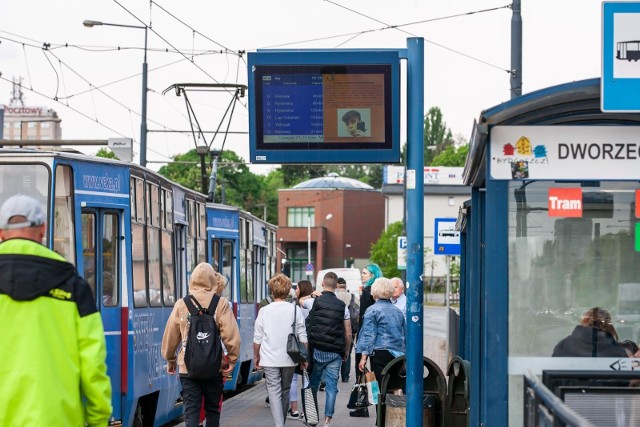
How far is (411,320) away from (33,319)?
4771mm

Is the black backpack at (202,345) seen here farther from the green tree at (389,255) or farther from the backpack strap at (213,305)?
the green tree at (389,255)

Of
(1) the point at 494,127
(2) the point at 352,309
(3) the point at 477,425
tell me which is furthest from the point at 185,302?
(2) the point at 352,309

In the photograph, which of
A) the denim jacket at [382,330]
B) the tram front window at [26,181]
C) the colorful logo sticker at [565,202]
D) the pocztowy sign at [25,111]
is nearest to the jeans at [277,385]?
the denim jacket at [382,330]

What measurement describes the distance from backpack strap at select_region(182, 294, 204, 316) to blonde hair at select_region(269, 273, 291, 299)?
7.63 feet

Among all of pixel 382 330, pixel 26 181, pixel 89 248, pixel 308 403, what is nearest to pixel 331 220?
pixel 308 403

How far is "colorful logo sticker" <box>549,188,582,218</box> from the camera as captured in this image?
26.0ft

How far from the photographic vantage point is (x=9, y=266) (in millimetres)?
4934

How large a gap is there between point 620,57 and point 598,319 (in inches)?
66.6

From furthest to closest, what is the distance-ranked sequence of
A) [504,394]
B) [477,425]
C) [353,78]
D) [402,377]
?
1. [402,377]
2. [353,78]
3. [477,425]
4. [504,394]

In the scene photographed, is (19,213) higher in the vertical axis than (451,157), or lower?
lower

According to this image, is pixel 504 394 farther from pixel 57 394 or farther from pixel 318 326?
pixel 318 326

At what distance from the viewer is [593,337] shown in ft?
25.9

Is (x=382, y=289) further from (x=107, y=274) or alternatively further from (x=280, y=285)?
(x=107, y=274)

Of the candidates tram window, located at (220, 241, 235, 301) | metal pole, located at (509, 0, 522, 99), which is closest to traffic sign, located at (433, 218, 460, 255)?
tram window, located at (220, 241, 235, 301)
